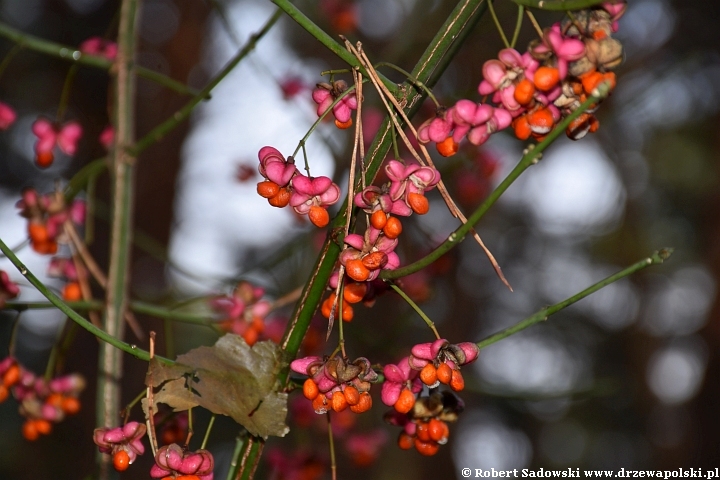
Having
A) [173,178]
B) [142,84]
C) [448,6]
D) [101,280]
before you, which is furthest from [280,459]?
[142,84]

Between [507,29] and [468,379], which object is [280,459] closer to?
[468,379]

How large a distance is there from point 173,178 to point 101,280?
8.60 feet

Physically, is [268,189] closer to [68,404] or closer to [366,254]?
[366,254]

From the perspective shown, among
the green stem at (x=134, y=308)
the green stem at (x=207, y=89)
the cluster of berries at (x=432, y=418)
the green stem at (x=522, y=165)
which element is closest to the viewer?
the green stem at (x=522, y=165)

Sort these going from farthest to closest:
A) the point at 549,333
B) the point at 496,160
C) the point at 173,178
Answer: the point at 549,333 → the point at 173,178 → the point at 496,160

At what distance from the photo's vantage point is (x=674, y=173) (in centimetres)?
590

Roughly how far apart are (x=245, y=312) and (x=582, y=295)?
79 cm

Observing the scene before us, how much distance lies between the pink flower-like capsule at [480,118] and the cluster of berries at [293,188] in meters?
0.17

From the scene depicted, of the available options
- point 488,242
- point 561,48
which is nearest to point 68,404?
point 561,48

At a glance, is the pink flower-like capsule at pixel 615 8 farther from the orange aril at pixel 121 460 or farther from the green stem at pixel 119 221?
the green stem at pixel 119 221

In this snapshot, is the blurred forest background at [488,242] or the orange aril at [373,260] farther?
the blurred forest background at [488,242]

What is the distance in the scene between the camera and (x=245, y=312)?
4.60 feet

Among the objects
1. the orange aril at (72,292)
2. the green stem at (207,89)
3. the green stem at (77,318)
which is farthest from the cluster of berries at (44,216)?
the green stem at (77,318)

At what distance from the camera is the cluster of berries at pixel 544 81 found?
68cm
